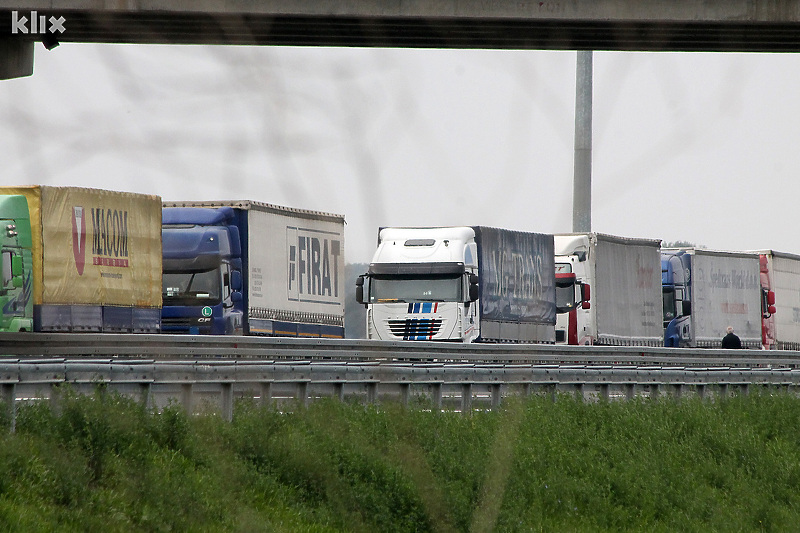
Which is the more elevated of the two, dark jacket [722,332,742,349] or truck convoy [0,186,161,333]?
truck convoy [0,186,161,333]

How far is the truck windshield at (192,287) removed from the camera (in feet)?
97.6

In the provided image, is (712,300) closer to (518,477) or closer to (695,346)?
(695,346)

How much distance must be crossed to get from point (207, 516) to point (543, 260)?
25.9 meters

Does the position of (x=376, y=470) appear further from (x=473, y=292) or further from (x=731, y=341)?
(x=731, y=341)

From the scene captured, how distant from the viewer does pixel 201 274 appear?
30.0 m

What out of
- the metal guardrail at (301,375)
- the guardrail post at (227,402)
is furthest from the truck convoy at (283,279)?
the guardrail post at (227,402)

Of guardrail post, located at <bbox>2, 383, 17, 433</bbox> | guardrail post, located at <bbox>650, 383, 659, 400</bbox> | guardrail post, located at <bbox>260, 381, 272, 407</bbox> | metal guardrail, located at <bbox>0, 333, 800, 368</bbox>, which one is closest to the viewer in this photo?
guardrail post, located at <bbox>2, 383, 17, 433</bbox>

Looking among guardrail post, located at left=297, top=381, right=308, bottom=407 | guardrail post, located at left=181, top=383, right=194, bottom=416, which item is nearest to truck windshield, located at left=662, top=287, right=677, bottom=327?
guardrail post, located at left=297, top=381, right=308, bottom=407

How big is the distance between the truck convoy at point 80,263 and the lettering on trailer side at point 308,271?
17.0ft

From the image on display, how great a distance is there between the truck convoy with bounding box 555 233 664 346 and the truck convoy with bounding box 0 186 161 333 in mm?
13722

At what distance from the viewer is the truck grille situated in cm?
3000

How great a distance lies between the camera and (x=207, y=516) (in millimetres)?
10086

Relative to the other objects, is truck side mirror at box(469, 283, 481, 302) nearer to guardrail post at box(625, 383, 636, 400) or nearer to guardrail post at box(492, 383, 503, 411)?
guardrail post at box(625, 383, 636, 400)

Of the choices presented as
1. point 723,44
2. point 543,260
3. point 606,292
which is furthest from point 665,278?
point 723,44
